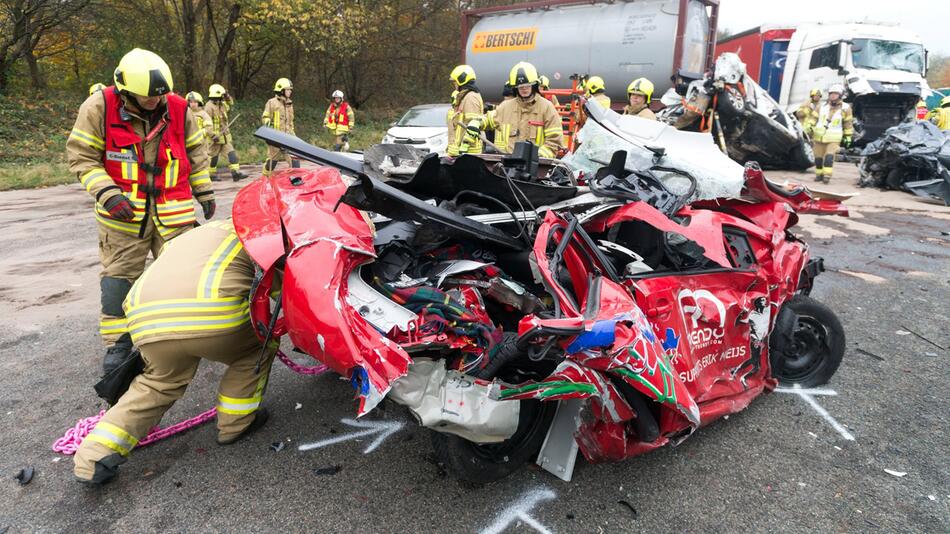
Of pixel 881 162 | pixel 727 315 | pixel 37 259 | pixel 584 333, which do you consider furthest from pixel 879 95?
pixel 37 259

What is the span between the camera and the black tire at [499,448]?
2246 millimetres

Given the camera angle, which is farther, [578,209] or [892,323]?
[892,323]

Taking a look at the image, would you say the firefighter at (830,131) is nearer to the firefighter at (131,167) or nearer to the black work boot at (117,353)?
the firefighter at (131,167)

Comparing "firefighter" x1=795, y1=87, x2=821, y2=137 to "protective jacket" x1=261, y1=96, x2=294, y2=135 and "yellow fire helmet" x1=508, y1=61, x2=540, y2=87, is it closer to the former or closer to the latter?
"yellow fire helmet" x1=508, y1=61, x2=540, y2=87

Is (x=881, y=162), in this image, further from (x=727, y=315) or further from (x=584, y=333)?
(x=584, y=333)

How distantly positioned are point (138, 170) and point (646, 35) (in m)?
10.5

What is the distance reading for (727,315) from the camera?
2.74 metres

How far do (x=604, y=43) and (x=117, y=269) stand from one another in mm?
10960

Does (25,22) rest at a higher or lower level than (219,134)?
higher

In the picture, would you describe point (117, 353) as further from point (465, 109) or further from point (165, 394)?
point (465, 109)

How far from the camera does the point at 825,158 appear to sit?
11.0m

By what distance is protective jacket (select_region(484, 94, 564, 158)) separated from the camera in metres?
6.37

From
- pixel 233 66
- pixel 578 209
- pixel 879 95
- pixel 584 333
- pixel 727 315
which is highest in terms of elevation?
pixel 233 66

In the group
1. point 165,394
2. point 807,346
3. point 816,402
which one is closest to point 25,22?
point 165,394
